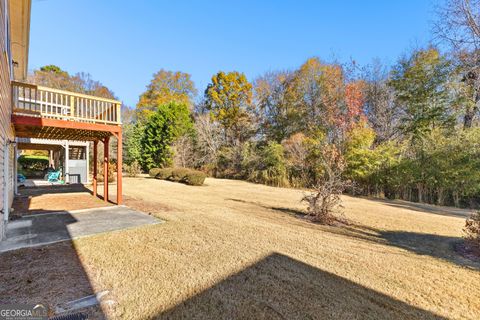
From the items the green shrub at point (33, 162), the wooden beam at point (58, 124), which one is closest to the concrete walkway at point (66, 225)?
the wooden beam at point (58, 124)

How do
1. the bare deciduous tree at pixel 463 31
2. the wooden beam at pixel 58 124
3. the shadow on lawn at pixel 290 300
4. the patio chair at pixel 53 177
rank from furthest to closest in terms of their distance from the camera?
the patio chair at pixel 53 177 → the bare deciduous tree at pixel 463 31 → the wooden beam at pixel 58 124 → the shadow on lawn at pixel 290 300

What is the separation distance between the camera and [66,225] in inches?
185

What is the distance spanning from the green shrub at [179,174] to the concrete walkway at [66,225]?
777 centimetres

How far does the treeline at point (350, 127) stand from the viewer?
960 centimetres

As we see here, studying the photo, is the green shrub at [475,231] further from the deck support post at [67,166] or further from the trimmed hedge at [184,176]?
the deck support post at [67,166]

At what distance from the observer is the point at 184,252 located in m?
3.53

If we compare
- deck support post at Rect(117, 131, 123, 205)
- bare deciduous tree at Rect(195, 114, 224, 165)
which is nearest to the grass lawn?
deck support post at Rect(117, 131, 123, 205)

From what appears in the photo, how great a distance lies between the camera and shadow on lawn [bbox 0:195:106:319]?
228 cm

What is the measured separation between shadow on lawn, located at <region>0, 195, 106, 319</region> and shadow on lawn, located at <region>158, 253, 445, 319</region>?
0.94 m

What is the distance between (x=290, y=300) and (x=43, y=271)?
2.92 m

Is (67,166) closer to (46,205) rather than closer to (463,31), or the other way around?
(46,205)

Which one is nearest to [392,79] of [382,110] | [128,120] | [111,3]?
[382,110]

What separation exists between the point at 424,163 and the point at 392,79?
688 cm

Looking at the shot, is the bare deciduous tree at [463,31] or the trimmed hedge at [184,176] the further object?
the trimmed hedge at [184,176]
